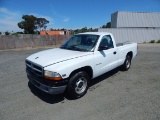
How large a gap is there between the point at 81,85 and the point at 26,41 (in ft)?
54.1

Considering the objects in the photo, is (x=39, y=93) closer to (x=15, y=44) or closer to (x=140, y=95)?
(x=140, y=95)

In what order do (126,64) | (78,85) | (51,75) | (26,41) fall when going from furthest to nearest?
(26,41) < (126,64) < (78,85) < (51,75)

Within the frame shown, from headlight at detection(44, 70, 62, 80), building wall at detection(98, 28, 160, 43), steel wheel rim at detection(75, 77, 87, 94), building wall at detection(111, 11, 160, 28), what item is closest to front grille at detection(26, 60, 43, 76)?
headlight at detection(44, 70, 62, 80)

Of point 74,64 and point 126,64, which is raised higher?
point 74,64

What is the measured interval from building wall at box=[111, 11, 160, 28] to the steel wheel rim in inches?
1277

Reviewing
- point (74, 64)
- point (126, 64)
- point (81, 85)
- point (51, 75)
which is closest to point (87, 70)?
point (81, 85)

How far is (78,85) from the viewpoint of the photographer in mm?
4094

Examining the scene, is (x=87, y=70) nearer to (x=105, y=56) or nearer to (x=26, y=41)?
(x=105, y=56)

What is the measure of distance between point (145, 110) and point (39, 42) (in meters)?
18.7

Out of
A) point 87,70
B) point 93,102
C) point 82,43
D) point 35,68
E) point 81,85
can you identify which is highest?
point 82,43

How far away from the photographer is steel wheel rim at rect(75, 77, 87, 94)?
4.05 metres

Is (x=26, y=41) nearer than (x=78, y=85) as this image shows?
No

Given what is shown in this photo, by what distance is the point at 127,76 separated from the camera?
6.01 metres

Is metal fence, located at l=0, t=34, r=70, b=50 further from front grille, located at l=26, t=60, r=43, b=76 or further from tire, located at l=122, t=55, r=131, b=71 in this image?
tire, located at l=122, t=55, r=131, b=71
